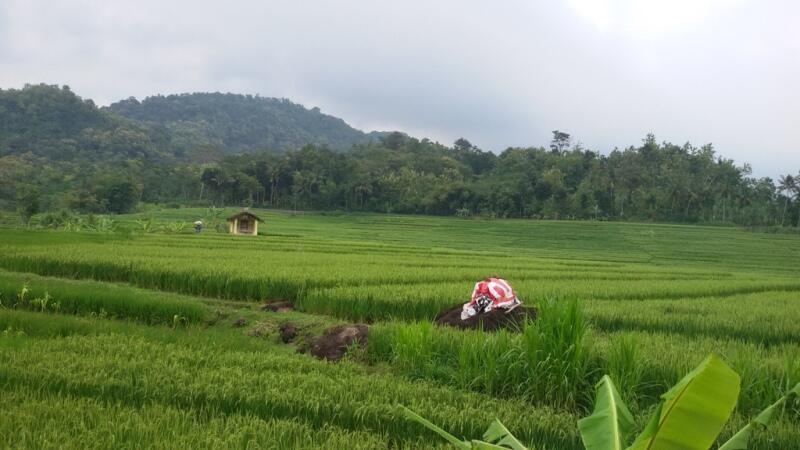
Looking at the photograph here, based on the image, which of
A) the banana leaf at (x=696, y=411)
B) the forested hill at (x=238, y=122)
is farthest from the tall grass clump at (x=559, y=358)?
the forested hill at (x=238, y=122)

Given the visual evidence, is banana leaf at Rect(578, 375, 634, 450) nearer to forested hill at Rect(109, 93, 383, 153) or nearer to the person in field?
the person in field

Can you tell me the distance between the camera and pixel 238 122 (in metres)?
156

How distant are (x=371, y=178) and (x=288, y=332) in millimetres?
65268

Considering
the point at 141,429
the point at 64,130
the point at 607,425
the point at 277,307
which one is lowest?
the point at 277,307

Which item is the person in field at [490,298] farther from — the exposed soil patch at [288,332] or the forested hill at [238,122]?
the forested hill at [238,122]

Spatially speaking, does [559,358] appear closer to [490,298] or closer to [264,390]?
[264,390]

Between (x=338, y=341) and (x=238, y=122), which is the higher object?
(x=238, y=122)

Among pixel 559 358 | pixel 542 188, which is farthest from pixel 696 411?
pixel 542 188

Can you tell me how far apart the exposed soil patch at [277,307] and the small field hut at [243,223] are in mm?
26214

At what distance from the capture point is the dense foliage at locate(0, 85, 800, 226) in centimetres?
6044

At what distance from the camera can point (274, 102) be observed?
19775 cm

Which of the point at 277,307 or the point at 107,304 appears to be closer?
the point at 107,304

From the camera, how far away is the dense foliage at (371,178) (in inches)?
2379

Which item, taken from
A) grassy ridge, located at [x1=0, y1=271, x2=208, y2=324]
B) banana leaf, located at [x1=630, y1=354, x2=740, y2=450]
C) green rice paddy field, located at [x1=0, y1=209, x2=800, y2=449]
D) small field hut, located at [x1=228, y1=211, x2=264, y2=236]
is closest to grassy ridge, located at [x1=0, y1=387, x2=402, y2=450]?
green rice paddy field, located at [x1=0, y1=209, x2=800, y2=449]
